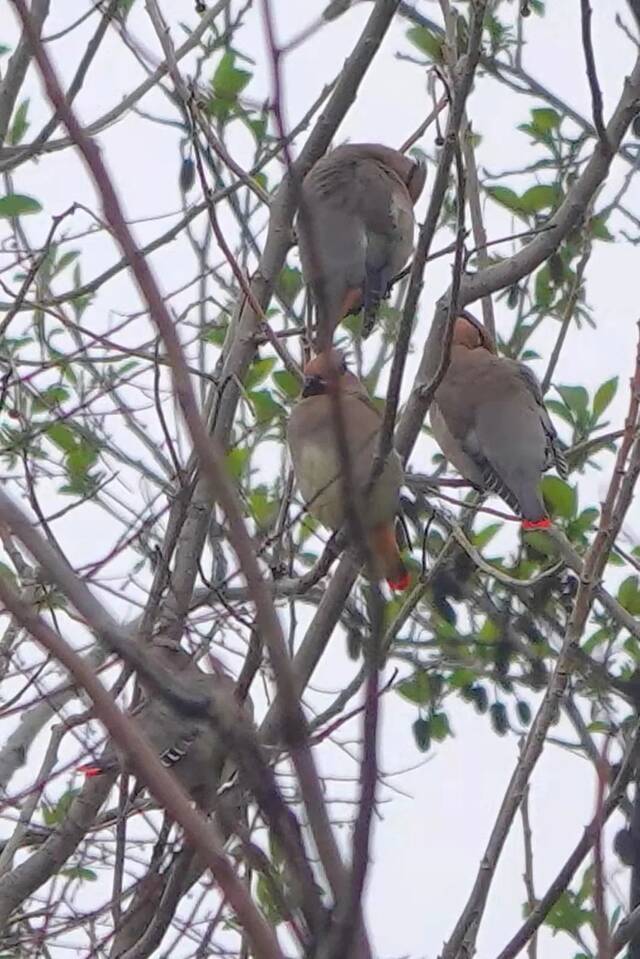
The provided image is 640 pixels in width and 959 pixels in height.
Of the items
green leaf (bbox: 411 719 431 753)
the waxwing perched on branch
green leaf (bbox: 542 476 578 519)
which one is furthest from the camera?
green leaf (bbox: 542 476 578 519)

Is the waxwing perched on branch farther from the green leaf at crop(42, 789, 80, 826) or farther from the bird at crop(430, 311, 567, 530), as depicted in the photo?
the bird at crop(430, 311, 567, 530)

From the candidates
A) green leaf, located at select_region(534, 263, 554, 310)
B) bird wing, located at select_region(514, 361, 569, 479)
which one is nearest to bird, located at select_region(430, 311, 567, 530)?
bird wing, located at select_region(514, 361, 569, 479)

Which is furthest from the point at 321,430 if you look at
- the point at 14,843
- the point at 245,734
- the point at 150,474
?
the point at 245,734

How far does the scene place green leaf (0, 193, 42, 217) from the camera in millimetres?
3854

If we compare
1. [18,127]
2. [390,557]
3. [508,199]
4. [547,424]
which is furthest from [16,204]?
[547,424]

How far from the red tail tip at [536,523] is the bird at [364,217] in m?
0.67

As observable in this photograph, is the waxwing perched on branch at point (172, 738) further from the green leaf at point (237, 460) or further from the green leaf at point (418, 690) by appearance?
the green leaf at point (418, 690)

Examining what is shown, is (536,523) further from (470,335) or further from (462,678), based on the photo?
(470,335)

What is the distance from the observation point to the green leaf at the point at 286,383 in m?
4.43


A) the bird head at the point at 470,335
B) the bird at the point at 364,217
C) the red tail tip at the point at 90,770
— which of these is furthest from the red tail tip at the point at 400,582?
the bird head at the point at 470,335

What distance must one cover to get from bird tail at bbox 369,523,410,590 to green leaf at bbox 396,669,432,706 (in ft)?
1.14

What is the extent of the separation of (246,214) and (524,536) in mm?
1101

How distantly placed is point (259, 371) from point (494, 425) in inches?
40.4

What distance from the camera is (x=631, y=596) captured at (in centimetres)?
414
